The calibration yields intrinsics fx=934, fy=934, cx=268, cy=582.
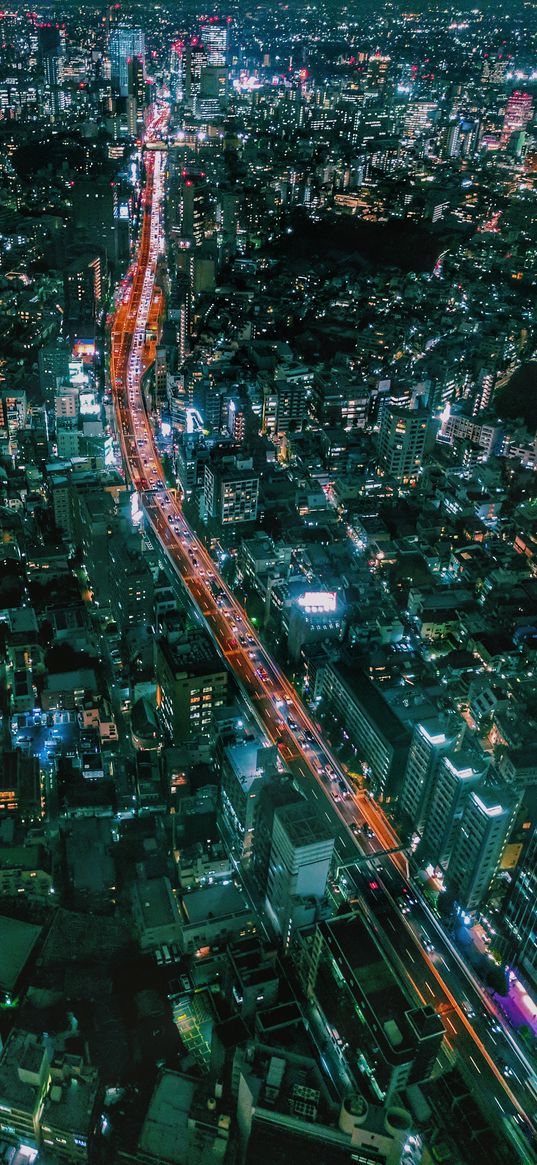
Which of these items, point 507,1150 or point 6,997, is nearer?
point 507,1150

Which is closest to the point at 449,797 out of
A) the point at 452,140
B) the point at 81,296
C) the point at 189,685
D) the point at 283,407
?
the point at 189,685

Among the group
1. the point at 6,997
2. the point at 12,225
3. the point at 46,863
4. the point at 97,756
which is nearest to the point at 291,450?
the point at 97,756

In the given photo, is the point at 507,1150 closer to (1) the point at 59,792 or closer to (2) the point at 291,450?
(1) the point at 59,792

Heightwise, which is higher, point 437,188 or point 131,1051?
point 437,188

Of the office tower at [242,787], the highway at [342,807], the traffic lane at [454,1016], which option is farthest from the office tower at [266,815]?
the traffic lane at [454,1016]

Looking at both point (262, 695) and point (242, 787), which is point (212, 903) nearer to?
point (242, 787)
